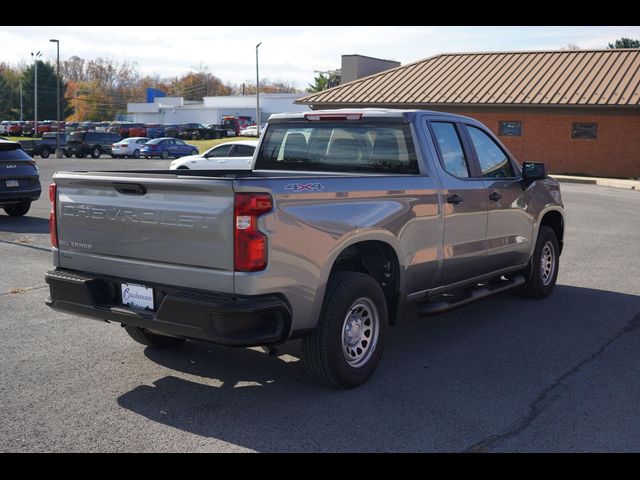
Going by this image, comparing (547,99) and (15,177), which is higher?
(547,99)

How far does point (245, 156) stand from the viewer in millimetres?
24688

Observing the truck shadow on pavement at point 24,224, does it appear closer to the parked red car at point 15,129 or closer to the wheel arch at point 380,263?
the wheel arch at point 380,263

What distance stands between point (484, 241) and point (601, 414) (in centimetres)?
247

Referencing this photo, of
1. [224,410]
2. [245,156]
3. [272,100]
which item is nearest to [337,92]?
[245,156]

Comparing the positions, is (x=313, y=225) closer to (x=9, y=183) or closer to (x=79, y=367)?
(x=79, y=367)

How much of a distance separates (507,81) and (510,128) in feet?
7.38

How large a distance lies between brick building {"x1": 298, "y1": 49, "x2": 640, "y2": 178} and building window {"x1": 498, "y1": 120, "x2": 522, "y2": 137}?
1.8 inches

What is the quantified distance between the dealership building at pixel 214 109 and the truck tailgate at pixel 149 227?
95.4m

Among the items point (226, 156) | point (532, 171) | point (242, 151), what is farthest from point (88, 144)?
point (532, 171)

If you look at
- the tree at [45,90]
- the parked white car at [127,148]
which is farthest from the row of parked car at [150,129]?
the parked white car at [127,148]

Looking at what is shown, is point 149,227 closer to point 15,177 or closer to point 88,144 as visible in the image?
point 15,177

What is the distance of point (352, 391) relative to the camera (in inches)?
213

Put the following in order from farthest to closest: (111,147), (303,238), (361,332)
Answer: (111,147) → (361,332) → (303,238)

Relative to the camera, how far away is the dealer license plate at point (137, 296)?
5035mm
